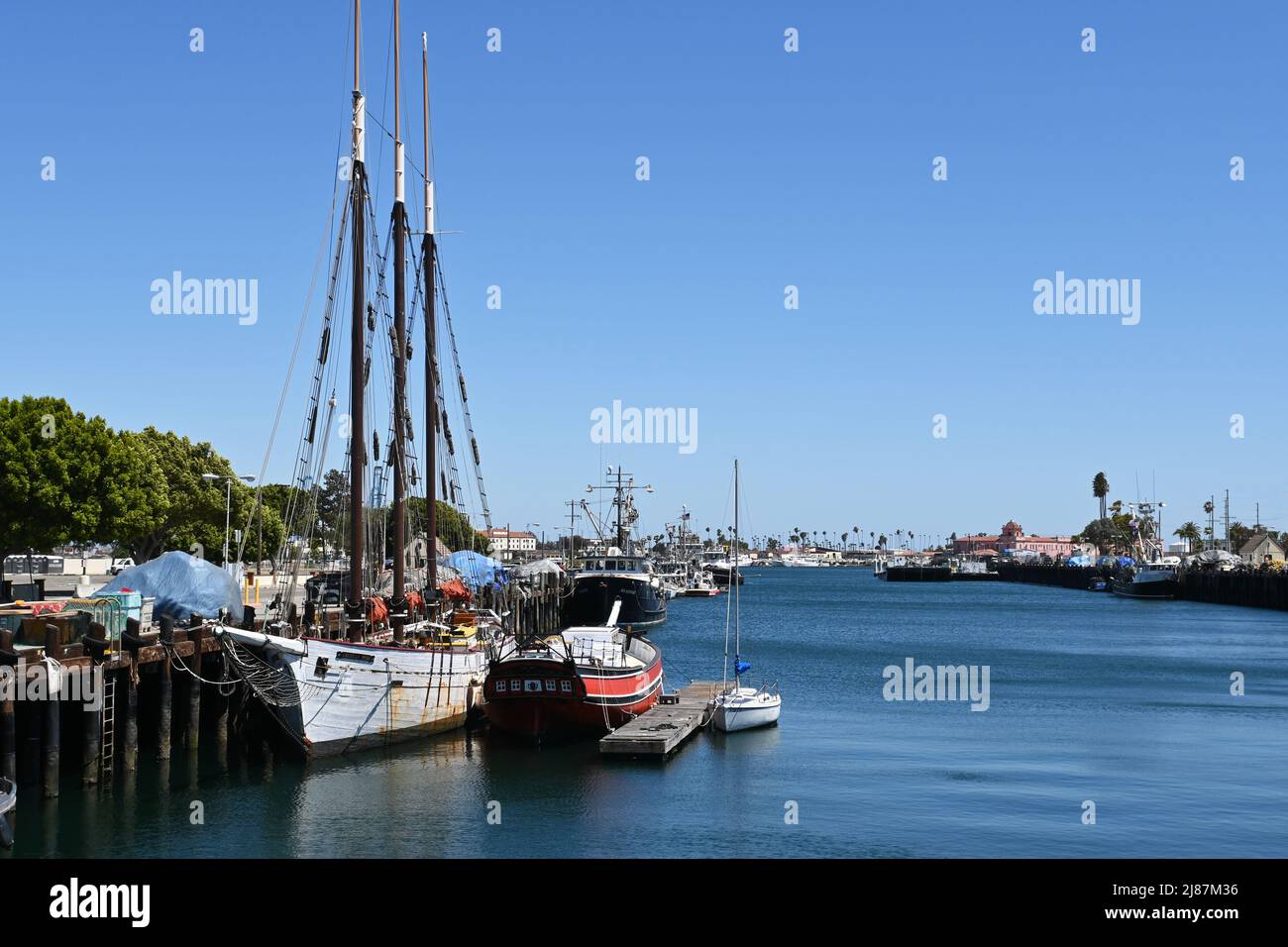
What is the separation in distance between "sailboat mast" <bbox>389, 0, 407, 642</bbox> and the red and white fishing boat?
548 centimetres

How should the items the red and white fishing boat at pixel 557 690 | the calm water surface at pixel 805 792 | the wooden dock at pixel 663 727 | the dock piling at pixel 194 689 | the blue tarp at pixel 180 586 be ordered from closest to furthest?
the calm water surface at pixel 805 792 → the dock piling at pixel 194 689 → the wooden dock at pixel 663 727 → the red and white fishing boat at pixel 557 690 → the blue tarp at pixel 180 586

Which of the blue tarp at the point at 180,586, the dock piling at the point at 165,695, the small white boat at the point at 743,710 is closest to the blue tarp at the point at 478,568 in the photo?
the small white boat at the point at 743,710

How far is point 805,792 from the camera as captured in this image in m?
35.4

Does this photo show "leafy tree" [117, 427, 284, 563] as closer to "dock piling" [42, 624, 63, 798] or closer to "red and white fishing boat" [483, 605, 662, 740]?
"red and white fishing boat" [483, 605, 662, 740]

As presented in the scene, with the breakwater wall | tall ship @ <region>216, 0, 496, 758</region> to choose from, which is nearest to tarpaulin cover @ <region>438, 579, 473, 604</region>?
tall ship @ <region>216, 0, 496, 758</region>

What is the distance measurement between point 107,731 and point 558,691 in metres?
14.1

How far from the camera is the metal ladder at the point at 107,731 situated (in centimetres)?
3285

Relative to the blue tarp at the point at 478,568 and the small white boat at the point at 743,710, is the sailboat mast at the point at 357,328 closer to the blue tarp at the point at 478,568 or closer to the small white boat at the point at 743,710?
the small white boat at the point at 743,710

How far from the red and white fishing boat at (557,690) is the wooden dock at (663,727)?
1084 mm

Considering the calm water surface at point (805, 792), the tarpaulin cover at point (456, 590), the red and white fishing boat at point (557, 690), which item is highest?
the tarpaulin cover at point (456, 590)

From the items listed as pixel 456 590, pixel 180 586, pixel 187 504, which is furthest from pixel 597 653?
pixel 187 504

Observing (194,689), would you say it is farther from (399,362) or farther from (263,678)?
(399,362)
